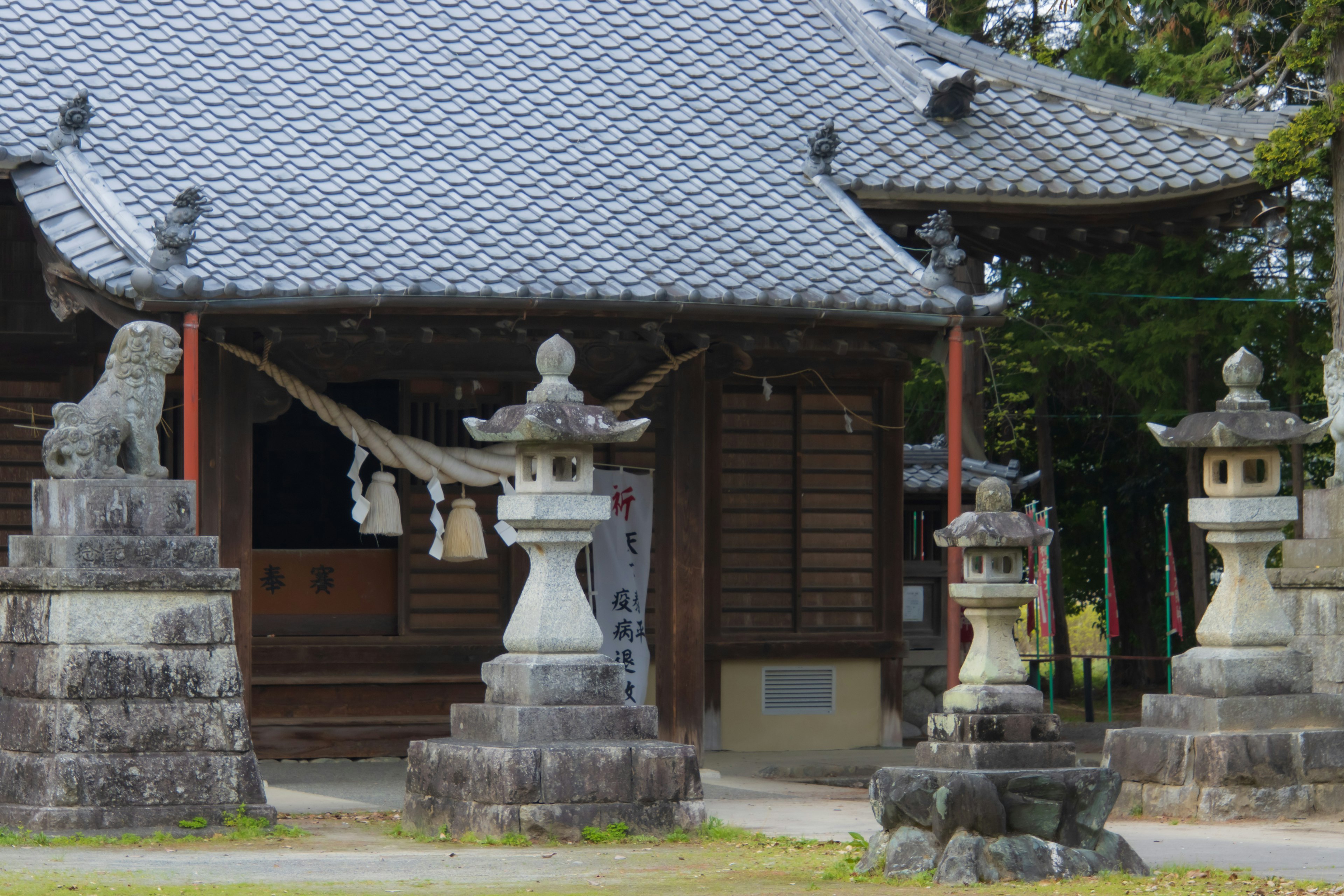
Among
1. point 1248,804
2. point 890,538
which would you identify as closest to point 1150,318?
point 890,538

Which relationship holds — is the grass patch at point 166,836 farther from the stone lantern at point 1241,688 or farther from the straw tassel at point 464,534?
the stone lantern at point 1241,688

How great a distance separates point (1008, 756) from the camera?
8.42m

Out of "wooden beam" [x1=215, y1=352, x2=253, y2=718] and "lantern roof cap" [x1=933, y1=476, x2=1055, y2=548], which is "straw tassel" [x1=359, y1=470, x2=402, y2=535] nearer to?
"wooden beam" [x1=215, y1=352, x2=253, y2=718]

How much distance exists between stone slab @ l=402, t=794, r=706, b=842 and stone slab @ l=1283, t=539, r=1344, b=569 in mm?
4711

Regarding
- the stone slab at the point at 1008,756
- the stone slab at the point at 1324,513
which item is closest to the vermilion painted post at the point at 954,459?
the stone slab at the point at 1324,513

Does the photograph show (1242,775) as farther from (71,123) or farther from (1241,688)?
(71,123)

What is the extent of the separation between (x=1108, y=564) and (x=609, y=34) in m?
9.96

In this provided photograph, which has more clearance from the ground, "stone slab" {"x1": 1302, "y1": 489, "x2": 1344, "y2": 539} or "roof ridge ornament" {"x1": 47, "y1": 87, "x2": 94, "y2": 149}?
"roof ridge ornament" {"x1": 47, "y1": 87, "x2": 94, "y2": 149}

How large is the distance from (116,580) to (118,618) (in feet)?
0.69

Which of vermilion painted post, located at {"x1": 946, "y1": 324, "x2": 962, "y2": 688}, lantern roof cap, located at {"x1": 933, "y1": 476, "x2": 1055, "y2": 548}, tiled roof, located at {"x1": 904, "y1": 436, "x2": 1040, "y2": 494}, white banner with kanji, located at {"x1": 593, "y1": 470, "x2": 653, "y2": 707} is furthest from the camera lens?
tiled roof, located at {"x1": 904, "y1": 436, "x2": 1040, "y2": 494}

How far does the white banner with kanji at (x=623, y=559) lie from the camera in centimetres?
1415

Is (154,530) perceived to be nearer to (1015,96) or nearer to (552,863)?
(552,863)

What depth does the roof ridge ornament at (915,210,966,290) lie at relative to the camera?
12.7 m

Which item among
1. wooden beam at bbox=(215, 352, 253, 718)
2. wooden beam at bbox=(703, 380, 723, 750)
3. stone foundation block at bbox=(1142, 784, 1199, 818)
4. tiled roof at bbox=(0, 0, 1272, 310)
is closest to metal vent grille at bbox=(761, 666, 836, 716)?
wooden beam at bbox=(703, 380, 723, 750)
